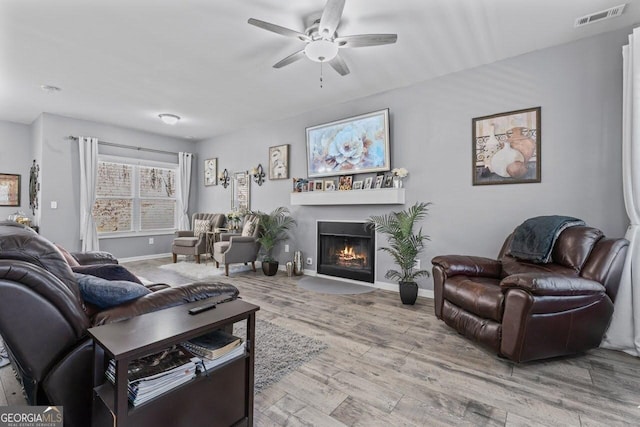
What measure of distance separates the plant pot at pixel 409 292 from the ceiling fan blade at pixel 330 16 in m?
2.65

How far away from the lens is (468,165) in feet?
11.2

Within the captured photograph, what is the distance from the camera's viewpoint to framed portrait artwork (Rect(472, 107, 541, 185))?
3.01 meters

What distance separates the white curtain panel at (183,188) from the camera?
6727 mm

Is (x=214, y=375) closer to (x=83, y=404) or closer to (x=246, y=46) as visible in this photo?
(x=83, y=404)

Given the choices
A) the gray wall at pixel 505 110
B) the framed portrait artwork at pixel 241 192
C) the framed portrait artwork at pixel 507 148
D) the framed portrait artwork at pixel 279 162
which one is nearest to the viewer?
the gray wall at pixel 505 110

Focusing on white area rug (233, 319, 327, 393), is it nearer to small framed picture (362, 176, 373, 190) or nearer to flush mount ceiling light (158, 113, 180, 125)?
small framed picture (362, 176, 373, 190)

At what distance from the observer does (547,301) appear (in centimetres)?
194

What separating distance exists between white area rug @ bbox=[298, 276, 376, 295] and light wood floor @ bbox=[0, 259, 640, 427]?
3.61 feet

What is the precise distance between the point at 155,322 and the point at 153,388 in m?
0.24

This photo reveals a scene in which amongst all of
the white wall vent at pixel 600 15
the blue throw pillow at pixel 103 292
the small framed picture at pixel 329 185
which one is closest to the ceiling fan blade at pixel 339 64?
the small framed picture at pixel 329 185

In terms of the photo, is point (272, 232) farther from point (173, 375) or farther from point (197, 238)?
point (173, 375)

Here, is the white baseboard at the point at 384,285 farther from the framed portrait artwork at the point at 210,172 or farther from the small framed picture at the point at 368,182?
the framed portrait artwork at the point at 210,172

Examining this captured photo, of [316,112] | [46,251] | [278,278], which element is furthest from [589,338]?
[316,112]

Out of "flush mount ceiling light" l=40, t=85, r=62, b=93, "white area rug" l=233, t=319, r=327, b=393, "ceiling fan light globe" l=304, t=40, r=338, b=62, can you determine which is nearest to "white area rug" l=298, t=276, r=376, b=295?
"white area rug" l=233, t=319, r=327, b=393
